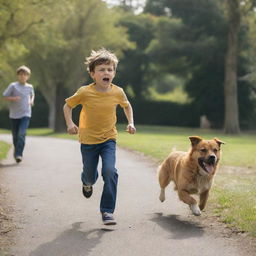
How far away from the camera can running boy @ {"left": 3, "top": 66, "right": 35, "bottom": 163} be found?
1225cm

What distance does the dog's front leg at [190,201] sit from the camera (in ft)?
22.0

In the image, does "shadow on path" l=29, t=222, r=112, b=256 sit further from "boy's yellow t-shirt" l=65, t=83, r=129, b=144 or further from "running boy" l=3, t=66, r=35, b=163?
"running boy" l=3, t=66, r=35, b=163

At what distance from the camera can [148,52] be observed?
4459cm

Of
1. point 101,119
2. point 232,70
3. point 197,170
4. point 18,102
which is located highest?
point 232,70

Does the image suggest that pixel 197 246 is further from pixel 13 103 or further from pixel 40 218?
pixel 13 103

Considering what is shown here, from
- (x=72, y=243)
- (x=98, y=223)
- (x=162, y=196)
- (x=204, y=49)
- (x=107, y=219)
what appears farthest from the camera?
(x=204, y=49)

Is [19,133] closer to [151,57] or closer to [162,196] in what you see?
[162,196]

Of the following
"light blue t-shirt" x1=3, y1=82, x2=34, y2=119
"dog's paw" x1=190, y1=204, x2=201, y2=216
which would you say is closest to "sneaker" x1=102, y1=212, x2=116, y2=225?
"dog's paw" x1=190, y1=204, x2=201, y2=216

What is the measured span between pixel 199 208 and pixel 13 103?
6562 millimetres

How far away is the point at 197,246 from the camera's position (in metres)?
5.64

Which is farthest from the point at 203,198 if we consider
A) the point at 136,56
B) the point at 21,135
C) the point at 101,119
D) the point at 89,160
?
the point at 136,56

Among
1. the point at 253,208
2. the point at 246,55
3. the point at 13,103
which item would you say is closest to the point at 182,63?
the point at 246,55

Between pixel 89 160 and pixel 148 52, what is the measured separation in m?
38.3

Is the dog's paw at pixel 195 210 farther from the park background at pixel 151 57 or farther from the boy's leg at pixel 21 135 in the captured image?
the park background at pixel 151 57
